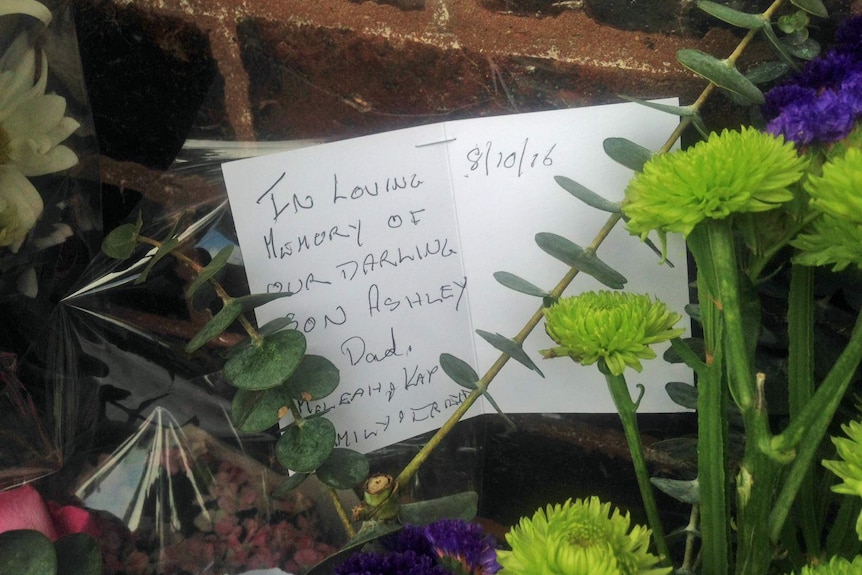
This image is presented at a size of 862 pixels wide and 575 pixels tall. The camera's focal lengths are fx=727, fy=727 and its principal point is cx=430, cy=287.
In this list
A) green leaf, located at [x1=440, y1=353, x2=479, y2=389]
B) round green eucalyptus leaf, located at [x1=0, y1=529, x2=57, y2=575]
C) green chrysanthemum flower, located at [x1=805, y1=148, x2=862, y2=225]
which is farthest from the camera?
green leaf, located at [x1=440, y1=353, x2=479, y2=389]

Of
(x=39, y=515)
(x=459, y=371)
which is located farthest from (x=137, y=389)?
(x=459, y=371)

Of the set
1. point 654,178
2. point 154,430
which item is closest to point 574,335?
point 654,178

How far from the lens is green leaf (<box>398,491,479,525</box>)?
0.45m

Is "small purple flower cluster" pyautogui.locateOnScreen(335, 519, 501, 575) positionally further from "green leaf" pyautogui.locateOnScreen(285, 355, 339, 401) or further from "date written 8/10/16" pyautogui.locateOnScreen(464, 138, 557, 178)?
"date written 8/10/16" pyautogui.locateOnScreen(464, 138, 557, 178)

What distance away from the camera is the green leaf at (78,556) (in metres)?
0.40

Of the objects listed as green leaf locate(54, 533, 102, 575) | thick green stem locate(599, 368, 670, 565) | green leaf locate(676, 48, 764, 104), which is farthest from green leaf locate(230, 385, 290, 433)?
green leaf locate(676, 48, 764, 104)

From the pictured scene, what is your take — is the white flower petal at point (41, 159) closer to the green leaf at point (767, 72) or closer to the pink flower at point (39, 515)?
the pink flower at point (39, 515)

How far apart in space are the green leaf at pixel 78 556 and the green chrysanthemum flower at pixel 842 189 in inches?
15.9

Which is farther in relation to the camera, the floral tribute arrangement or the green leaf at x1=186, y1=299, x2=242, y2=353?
the green leaf at x1=186, y1=299, x2=242, y2=353

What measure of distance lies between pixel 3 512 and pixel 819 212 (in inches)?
18.8

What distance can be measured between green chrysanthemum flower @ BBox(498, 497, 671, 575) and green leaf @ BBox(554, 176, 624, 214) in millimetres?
193

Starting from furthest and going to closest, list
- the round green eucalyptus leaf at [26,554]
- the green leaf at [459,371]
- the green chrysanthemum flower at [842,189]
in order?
the green leaf at [459,371] → the round green eucalyptus leaf at [26,554] → the green chrysanthemum flower at [842,189]

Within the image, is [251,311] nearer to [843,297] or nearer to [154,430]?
[154,430]

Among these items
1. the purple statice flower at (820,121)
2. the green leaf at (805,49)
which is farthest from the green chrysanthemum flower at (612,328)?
the green leaf at (805,49)
